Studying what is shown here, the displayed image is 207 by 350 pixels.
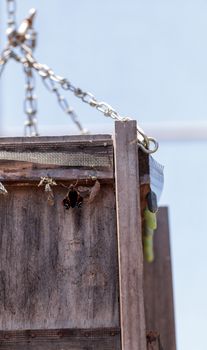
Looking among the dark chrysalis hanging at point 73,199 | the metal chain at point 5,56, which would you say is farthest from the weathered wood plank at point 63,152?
the metal chain at point 5,56

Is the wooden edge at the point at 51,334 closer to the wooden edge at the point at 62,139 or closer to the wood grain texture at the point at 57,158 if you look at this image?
the wood grain texture at the point at 57,158

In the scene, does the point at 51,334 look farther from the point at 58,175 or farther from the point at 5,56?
the point at 5,56

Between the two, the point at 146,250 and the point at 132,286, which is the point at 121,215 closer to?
the point at 132,286

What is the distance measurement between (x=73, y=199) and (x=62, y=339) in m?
0.55

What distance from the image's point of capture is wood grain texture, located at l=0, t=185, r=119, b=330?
144 inches

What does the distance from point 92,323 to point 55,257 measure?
298mm

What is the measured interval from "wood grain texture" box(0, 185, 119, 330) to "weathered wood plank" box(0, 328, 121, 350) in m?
0.02

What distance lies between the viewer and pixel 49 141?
12.5ft

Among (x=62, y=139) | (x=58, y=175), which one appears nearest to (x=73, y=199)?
(x=58, y=175)

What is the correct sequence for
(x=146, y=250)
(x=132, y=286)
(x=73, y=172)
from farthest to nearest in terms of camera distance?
(x=146, y=250)
(x=73, y=172)
(x=132, y=286)

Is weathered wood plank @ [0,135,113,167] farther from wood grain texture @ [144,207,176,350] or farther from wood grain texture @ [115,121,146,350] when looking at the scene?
wood grain texture @ [144,207,176,350]

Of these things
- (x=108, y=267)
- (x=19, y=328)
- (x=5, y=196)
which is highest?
(x=5, y=196)

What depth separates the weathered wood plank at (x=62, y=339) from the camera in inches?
143

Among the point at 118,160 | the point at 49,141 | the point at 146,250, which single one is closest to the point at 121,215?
the point at 118,160
